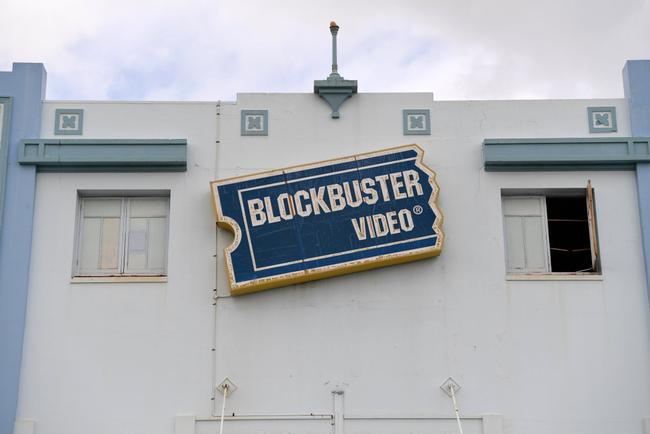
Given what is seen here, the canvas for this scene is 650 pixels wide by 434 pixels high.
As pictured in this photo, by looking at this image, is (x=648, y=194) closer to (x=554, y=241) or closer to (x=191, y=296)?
(x=554, y=241)

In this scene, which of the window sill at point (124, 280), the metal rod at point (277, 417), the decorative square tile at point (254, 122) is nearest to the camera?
the metal rod at point (277, 417)

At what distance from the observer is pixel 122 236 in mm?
16297

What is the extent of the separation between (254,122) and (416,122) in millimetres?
2768

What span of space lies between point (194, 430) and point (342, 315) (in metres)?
2.93

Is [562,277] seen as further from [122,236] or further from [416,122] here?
[122,236]

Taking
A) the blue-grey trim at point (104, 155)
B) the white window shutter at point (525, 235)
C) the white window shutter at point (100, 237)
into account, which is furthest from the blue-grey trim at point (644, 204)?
the white window shutter at point (100, 237)

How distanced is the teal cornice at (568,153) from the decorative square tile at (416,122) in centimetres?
103

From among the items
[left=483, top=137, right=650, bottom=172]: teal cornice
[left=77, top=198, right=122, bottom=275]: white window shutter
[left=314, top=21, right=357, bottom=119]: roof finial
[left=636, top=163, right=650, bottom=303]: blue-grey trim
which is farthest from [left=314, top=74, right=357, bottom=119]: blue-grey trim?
[left=636, top=163, right=650, bottom=303]: blue-grey trim

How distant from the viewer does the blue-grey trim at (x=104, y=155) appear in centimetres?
1623

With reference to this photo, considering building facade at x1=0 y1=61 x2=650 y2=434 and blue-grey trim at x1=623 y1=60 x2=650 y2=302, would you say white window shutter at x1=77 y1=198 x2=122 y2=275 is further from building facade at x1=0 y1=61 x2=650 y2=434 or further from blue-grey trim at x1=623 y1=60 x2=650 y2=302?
blue-grey trim at x1=623 y1=60 x2=650 y2=302

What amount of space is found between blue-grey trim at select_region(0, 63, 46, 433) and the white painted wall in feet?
0.61

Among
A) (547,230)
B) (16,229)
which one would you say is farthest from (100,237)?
(547,230)

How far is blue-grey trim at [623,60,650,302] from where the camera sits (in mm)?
16156

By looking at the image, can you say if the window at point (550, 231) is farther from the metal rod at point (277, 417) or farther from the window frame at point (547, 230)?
the metal rod at point (277, 417)
